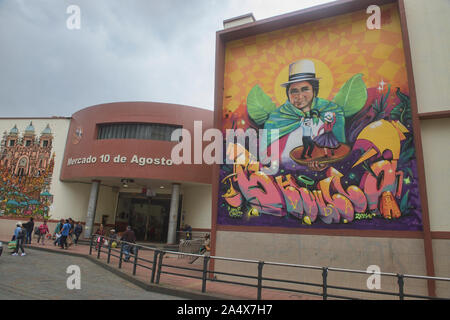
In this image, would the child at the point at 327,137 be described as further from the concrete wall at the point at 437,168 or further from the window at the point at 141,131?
the window at the point at 141,131

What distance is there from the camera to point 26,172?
23484 mm

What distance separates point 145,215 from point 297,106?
17.7 metres

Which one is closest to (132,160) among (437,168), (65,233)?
(65,233)

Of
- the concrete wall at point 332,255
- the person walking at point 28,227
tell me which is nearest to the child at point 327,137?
the concrete wall at point 332,255

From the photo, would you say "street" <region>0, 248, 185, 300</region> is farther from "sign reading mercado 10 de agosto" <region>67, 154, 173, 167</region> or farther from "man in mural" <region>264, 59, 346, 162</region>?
"sign reading mercado 10 de agosto" <region>67, 154, 173, 167</region>

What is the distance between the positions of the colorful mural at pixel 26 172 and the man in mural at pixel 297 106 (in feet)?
62.3

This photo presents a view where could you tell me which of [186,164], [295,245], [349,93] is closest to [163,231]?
[186,164]

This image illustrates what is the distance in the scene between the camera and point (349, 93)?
33.3 ft

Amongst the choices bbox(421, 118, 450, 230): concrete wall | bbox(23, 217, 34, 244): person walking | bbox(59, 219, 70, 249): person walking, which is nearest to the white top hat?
bbox(421, 118, 450, 230): concrete wall

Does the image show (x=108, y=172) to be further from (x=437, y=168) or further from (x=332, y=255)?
(x=437, y=168)

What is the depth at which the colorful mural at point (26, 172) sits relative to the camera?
2283 centimetres

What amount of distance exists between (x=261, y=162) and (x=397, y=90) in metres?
4.79
